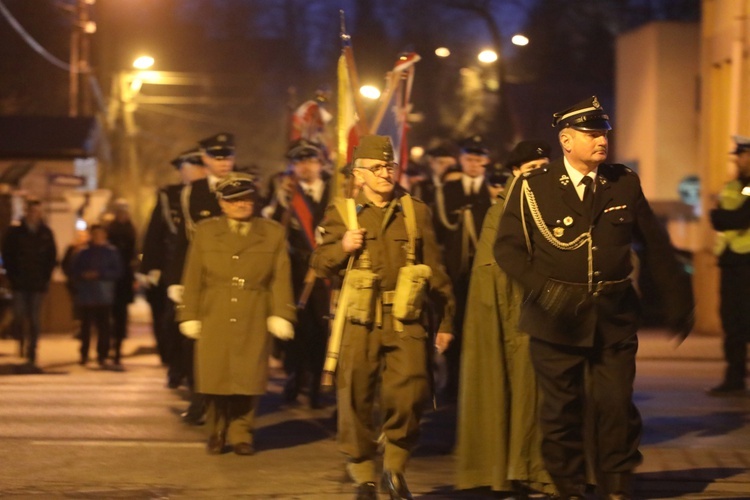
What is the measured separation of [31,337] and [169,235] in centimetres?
469

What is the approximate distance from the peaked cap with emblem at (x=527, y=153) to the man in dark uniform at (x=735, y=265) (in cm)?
379

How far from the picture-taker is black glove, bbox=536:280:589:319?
664 cm

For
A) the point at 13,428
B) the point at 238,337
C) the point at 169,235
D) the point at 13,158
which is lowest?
the point at 13,428

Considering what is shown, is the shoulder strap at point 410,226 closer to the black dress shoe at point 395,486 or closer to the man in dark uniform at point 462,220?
the black dress shoe at point 395,486

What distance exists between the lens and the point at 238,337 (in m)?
9.05

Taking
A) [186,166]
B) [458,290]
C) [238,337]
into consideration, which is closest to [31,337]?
[186,166]

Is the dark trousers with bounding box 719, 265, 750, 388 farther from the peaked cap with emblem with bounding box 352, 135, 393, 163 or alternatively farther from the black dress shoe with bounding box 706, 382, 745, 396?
the peaked cap with emblem with bounding box 352, 135, 393, 163

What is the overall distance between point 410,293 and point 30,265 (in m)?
8.99

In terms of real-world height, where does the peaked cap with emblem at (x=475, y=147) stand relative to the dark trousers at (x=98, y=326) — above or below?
above

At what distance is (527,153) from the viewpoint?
8.31m

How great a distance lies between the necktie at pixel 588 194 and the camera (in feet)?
22.0

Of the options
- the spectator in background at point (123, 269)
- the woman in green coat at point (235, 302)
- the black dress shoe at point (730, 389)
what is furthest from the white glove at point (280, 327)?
the spectator in background at point (123, 269)

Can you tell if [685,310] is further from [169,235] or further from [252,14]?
[252,14]

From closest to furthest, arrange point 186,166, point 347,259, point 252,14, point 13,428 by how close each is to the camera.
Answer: point 347,259, point 13,428, point 186,166, point 252,14
